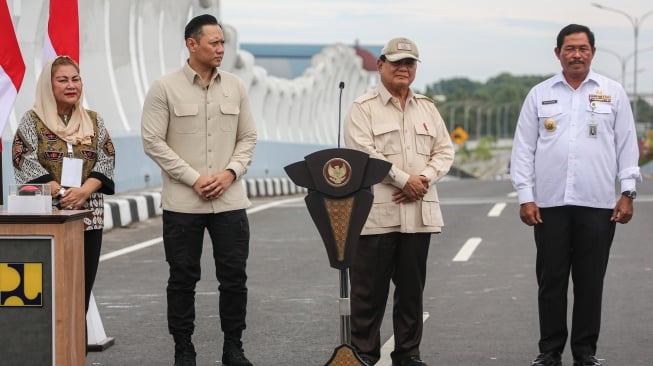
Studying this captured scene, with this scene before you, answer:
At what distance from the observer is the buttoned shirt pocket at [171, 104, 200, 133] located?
743 cm

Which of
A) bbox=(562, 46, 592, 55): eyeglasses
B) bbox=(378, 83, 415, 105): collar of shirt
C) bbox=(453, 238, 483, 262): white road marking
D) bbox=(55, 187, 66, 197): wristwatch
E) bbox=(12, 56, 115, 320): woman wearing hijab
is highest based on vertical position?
bbox=(562, 46, 592, 55): eyeglasses

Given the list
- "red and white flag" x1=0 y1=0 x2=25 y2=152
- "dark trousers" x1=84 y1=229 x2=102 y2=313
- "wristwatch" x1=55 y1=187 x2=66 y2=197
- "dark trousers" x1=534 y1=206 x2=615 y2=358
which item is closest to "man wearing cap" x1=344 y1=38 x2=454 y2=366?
"dark trousers" x1=534 y1=206 x2=615 y2=358

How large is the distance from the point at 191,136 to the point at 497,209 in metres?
14.4

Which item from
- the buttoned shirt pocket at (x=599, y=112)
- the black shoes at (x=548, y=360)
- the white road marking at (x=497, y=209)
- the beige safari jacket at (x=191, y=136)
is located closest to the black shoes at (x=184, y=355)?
the beige safari jacket at (x=191, y=136)

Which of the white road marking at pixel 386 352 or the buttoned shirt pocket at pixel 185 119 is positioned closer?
the buttoned shirt pocket at pixel 185 119

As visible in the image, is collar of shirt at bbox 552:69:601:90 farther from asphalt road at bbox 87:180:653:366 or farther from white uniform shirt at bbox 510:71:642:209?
asphalt road at bbox 87:180:653:366

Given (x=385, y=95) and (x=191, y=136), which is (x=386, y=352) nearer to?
(x=385, y=95)

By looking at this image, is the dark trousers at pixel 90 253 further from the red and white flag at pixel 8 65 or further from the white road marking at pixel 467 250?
the white road marking at pixel 467 250

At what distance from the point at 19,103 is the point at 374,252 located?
11.9 meters

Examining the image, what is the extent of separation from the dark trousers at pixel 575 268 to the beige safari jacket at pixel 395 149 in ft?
2.16

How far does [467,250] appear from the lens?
14688 millimetres

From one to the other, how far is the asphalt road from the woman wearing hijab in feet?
3.72

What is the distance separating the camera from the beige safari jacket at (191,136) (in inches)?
291

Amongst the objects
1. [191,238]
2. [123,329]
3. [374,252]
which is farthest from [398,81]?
[123,329]
